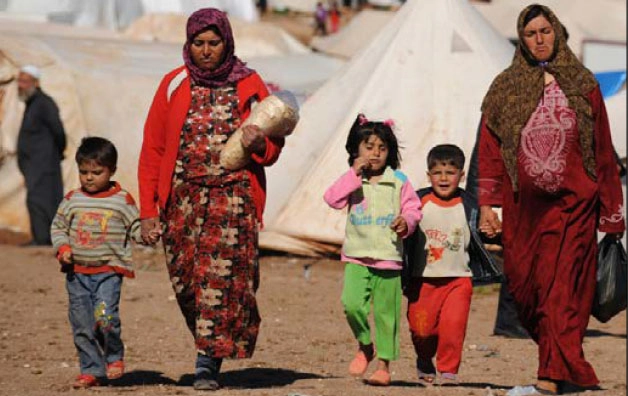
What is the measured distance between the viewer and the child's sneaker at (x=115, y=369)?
7465 millimetres

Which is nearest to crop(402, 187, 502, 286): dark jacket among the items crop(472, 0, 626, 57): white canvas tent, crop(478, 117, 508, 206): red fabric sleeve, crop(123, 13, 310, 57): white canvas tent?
crop(478, 117, 508, 206): red fabric sleeve

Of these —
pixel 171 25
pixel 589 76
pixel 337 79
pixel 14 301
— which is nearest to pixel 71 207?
pixel 589 76

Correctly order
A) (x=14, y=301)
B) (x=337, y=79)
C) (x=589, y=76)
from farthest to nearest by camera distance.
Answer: (x=337, y=79)
(x=14, y=301)
(x=589, y=76)

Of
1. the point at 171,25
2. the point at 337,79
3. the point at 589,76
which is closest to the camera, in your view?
the point at 589,76

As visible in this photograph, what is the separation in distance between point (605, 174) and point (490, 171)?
0.49 meters

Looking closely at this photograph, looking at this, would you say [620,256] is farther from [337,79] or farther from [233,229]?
[337,79]

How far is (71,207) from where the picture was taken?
24.3ft

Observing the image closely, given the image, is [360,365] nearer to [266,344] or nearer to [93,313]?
[93,313]

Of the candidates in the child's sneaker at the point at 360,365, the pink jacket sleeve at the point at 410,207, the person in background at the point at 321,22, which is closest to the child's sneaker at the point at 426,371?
the child's sneaker at the point at 360,365

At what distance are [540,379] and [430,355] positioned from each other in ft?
3.10

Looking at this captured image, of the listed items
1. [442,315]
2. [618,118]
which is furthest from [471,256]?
[618,118]

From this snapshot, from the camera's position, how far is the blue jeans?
7.41 metres

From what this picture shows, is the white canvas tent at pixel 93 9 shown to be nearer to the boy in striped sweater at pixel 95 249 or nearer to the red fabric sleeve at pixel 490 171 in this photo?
the boy in striped sweater at pixel 95 249

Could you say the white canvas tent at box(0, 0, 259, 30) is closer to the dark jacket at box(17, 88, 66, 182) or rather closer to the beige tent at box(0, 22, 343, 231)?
the beige tent at box(0, 22, 343, 231)
